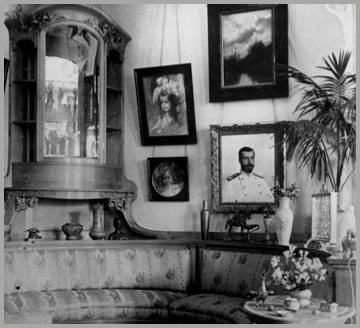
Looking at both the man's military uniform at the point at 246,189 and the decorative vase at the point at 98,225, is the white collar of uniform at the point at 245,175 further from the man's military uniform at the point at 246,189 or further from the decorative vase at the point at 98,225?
the decorative vase at the point at 98,225

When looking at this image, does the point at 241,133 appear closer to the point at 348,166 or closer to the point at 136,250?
the point at 348,166

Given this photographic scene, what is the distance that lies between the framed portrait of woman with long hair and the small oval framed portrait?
7.9 inches

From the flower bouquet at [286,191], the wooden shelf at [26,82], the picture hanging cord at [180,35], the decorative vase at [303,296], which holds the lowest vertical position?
the decorative vase at [303,296]

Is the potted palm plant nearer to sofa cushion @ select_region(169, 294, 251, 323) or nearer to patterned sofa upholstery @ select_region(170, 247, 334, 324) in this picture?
patterned sofa upholstery @ select_region(170, 247, 334, 324)

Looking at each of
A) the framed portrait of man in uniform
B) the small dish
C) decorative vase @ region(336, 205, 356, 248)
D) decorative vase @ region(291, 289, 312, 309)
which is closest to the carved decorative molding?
the framed portrait of man in uniform

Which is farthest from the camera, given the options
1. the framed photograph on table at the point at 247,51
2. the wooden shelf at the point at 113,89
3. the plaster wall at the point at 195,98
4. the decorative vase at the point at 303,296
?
the wooden shelf at the point at 113,89

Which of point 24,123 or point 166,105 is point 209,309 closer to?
point 166,105

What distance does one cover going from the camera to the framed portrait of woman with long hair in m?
6.06

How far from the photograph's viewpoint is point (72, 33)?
588 centimetres

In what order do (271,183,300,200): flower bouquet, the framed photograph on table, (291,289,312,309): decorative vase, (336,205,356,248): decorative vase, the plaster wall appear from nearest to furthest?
(291,289,312,309): decorative vase < (336,205,356,248): decorative vase < (271,183,300,200): flower bouquet < the plaster wall < the framed photograph on table

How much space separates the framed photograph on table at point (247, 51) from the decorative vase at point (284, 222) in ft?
3.78

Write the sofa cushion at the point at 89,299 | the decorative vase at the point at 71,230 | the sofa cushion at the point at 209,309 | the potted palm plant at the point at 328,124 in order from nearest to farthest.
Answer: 1. the sofa cushion at the point at 209,309
2. the sofa cushion at the point at 89,299
3. the potted palm plant at the point at 328,124
4. the decorative vase at the point at 71,230

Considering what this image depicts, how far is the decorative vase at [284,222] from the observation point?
5.12 m

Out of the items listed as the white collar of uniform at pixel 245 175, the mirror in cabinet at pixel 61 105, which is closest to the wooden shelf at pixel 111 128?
the mirror in cabinet at pixel 61 105
